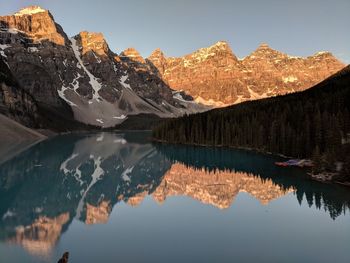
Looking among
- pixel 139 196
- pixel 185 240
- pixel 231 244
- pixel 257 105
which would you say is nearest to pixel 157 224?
pixel 185 240

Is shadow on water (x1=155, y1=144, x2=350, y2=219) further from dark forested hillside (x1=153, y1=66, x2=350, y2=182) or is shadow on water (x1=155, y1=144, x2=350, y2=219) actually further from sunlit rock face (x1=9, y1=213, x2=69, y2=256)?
sunlit rock face (x1=9, y1=213, x2=69, y2=256)

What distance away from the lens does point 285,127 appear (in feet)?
381

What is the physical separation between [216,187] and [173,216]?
20302 mm

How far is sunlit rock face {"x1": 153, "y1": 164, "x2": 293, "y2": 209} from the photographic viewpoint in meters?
58.3

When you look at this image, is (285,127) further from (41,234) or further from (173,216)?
(41,234)

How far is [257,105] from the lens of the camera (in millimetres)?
169000

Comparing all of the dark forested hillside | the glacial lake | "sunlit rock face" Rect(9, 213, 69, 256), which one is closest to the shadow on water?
the glacial lake

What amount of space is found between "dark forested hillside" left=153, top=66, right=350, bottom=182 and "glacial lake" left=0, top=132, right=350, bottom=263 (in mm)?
15558

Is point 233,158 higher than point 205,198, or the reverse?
point 233,158

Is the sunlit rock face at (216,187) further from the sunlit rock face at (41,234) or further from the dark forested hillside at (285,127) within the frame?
the sunlit rock face at (41,234)

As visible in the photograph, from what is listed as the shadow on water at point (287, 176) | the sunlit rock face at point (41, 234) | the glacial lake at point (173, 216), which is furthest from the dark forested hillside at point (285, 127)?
the sunlit rock face at point (41, 234)

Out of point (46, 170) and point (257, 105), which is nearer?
point (46, 170)

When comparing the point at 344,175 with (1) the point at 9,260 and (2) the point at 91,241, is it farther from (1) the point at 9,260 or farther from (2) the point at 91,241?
(1) the point at 9,260

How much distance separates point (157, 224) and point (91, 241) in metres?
9.36
